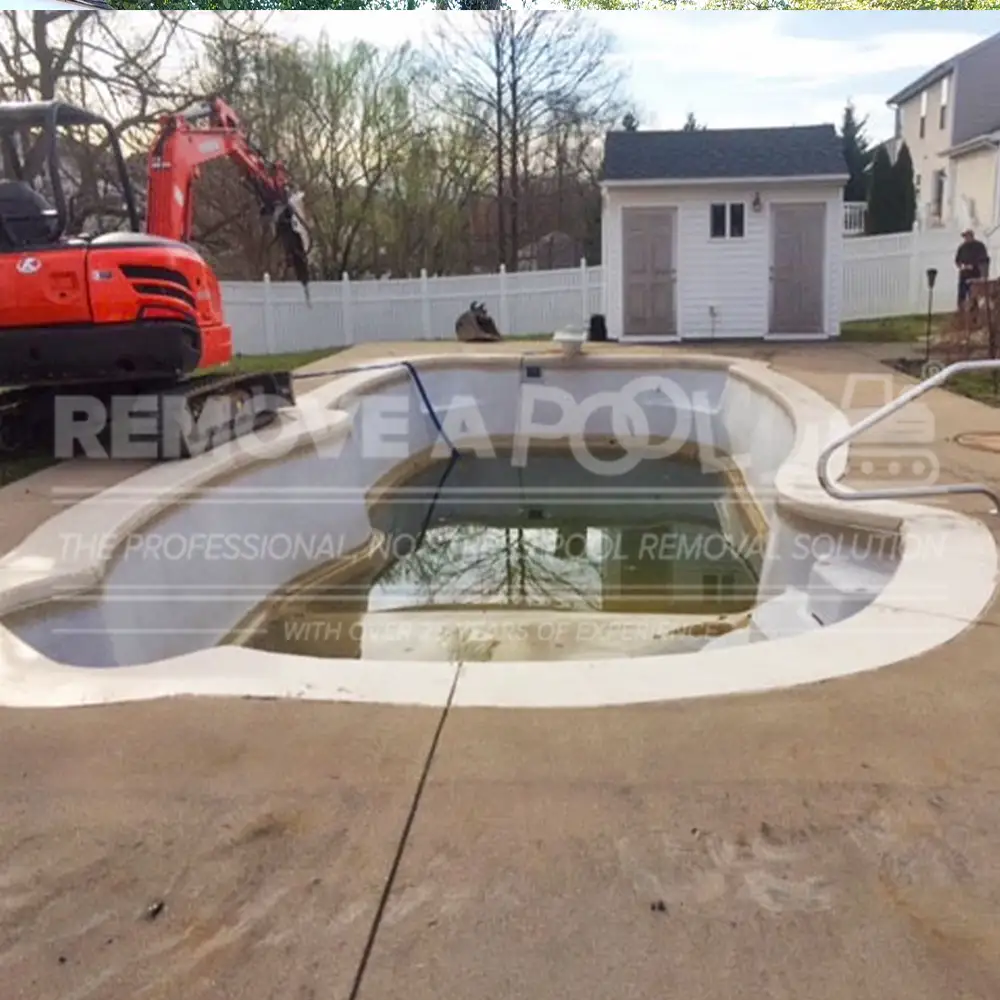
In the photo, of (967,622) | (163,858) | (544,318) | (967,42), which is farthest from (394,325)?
(163,858)

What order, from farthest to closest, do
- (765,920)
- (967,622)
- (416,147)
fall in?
(416,147)
(967,622)
(765,920)

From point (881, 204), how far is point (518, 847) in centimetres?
1761

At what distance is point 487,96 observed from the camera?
19.3m

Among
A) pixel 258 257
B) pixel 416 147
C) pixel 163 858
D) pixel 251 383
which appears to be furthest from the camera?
pixel 416 147

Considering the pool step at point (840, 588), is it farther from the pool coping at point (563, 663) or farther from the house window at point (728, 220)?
the house window at point (728, 220)

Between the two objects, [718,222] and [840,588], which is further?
[718,222]

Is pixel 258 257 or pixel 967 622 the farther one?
pixel 258 257

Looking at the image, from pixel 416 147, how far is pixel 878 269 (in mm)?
8258

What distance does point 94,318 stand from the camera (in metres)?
6.54

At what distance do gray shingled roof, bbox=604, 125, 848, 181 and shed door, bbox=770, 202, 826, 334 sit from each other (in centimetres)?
57

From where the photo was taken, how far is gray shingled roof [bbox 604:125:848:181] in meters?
14.4

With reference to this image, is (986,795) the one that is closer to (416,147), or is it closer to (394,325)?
(394,325)

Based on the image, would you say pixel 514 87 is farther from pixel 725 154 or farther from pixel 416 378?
pixel 416 378

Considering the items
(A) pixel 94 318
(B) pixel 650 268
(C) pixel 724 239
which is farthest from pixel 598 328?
(A) pixel 94 318
